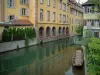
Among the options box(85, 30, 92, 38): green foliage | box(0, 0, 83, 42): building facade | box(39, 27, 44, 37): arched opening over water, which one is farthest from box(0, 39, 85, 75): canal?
box(39, 27, 44, 37): arched opening over water

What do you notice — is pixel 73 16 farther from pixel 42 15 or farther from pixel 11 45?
pixel 11 45

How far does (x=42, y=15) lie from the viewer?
44.8m

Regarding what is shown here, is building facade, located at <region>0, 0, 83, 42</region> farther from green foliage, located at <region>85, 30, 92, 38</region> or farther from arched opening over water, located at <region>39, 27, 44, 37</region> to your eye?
green foliage, located at <region>85, 30, 92, 38</region>

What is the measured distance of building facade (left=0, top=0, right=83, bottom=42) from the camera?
38281 millimetres

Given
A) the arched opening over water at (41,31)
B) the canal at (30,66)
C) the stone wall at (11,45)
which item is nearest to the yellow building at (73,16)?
the arched opening over water at (41,31)

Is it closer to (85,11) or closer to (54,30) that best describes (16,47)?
(85,11)

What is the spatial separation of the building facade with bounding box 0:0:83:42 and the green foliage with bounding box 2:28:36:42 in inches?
63.4

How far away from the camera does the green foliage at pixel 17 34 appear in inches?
1242

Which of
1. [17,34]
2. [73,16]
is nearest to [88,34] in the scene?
[17,34]

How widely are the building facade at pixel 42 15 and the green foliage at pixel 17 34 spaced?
1.61 meters

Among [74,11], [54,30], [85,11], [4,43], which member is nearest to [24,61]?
[4,43]

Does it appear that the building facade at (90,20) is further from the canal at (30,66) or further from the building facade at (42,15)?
the building facade at (42,15)

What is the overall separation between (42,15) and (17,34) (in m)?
11.5

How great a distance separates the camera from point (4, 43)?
30.2 meters
